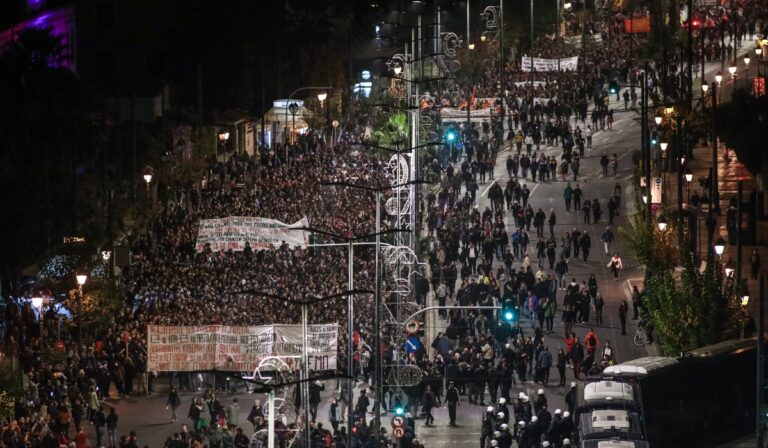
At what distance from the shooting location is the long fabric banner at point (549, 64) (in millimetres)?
98188

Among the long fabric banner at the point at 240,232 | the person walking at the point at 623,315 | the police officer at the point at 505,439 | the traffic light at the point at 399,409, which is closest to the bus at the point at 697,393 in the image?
the police officer at the point at 505,439

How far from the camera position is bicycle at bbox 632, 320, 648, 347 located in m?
56.0

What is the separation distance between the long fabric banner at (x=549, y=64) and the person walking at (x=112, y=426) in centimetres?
5339

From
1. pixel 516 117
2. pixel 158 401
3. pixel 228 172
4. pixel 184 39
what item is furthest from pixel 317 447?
pixel 184 39

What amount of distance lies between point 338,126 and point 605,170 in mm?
15033

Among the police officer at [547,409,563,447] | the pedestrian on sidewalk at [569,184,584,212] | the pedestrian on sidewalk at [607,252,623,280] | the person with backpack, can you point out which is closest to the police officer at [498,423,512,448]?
the police officer at [547,409,563,447]

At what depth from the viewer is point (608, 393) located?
4175 cm

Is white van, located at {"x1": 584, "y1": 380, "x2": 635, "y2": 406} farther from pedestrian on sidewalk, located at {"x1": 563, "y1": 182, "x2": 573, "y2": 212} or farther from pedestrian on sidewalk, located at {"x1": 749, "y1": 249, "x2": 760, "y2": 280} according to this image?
pedestrian on sidewalk, located at {"x1": 563, "y1": 182, "x2": 573, "y2": 212}

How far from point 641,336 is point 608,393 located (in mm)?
14660

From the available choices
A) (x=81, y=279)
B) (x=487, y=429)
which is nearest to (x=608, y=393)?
(x=487, y=429)

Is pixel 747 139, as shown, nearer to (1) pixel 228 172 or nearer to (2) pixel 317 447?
(1) pixel 228 172

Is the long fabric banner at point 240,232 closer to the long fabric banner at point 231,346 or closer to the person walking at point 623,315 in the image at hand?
the person walking at point 623,315

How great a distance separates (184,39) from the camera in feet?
357

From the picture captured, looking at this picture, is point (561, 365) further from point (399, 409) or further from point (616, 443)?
point (616, 443)
